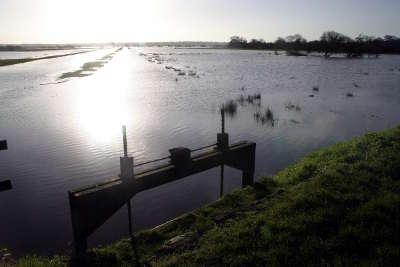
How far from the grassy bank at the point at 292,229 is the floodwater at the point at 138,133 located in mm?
2383

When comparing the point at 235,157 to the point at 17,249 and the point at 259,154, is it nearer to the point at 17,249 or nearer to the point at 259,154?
the point at 259,154

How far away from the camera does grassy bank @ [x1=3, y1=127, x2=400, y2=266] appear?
6.39 meters

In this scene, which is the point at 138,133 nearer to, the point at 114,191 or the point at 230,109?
the point at 230,109

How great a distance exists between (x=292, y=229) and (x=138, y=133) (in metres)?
15.1

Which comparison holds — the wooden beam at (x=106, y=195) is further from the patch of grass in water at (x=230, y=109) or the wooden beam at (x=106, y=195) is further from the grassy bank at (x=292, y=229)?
the patch of grass in water at (x=230, y=109)

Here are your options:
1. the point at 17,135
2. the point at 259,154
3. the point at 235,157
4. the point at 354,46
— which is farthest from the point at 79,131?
the point at 354,46

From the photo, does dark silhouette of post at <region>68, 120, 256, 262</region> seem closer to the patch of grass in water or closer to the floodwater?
the floodwater

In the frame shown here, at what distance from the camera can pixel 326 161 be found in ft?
44.6

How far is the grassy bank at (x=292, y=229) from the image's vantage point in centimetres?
639

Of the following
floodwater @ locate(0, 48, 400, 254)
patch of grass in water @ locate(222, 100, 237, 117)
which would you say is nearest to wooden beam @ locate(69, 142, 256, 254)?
floodwater @ locate(0, 48, 400, 254)

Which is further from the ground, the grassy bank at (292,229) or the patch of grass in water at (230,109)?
the grassy bank at (292,229)

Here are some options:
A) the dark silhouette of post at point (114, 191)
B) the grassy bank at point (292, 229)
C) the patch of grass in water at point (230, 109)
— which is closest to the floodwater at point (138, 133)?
the patch of grass in water at point (230, 109)

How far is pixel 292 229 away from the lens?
731cm

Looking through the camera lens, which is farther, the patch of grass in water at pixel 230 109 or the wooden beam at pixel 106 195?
the patch of grass in water at pixel 230 109
